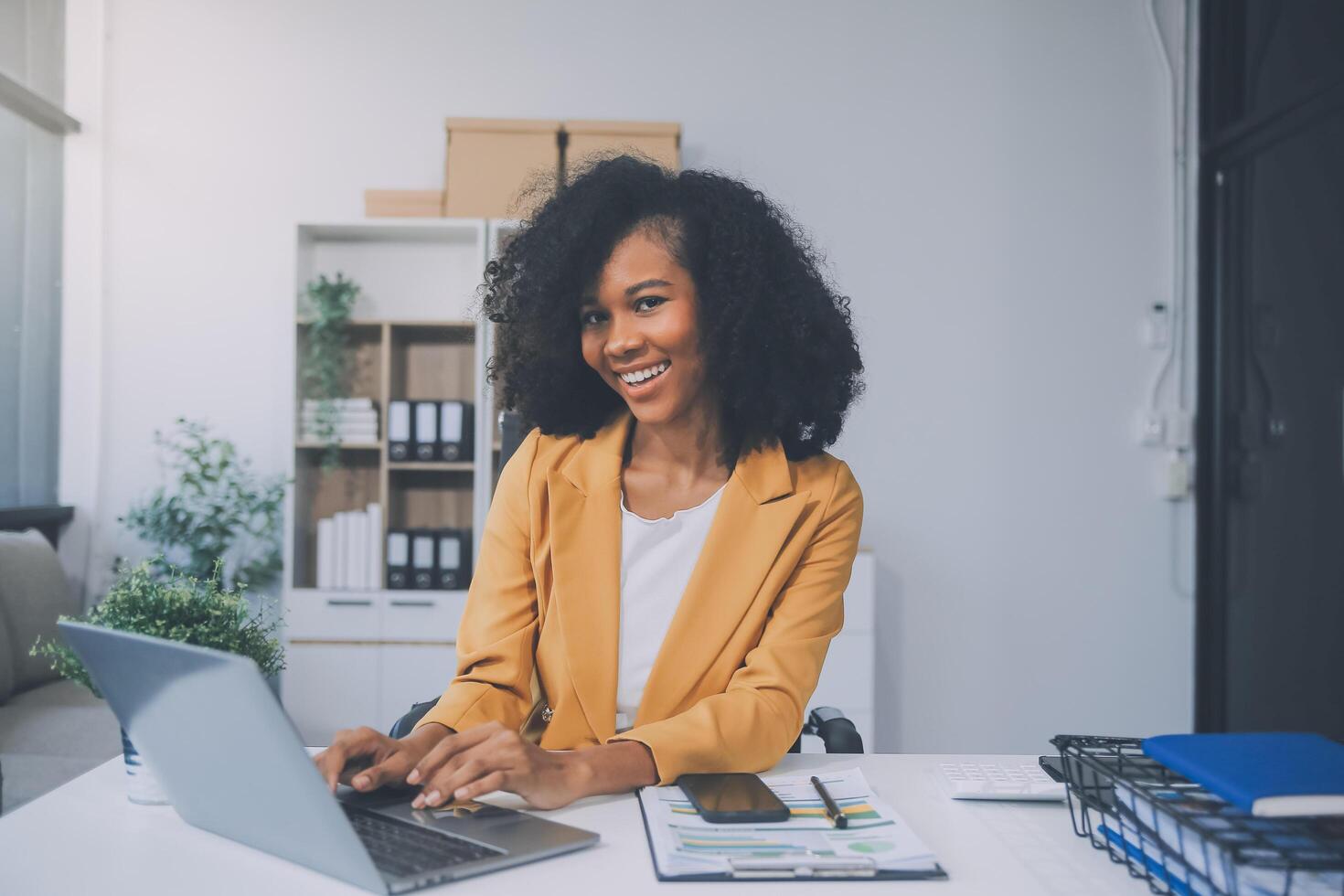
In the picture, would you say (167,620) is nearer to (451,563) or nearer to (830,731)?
(830,731)

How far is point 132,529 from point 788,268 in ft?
9.76

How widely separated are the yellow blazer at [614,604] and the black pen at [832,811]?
0.24m

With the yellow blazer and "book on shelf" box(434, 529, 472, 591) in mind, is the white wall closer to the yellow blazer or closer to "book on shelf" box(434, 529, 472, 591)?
"book on shelf" box(434, 529, 472, 591)

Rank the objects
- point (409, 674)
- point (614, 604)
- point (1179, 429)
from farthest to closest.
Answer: point (1179, 429) → point (409, 674) → point (614, 604)

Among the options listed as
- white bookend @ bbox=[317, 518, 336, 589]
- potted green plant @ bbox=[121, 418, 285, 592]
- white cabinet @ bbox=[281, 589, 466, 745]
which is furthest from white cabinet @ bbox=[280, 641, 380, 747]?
potted green plant @ bbox=[121, 418, 285, 592]

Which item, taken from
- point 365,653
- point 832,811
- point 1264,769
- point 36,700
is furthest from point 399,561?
point 1264,769

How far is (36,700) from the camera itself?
114 inches

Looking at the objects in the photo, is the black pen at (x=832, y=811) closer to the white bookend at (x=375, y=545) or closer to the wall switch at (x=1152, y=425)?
the white bookend at (x=375, y=545)

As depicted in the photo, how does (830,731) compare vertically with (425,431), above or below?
below

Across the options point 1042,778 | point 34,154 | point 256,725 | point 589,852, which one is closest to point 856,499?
point 1042,778

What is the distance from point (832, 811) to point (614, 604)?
1.62 ft

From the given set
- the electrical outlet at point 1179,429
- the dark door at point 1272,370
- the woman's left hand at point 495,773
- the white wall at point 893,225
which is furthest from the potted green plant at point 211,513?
the dark door at point 1272,370

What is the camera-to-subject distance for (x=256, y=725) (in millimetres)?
→ 750

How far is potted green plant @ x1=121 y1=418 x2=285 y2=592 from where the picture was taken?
134 inches
